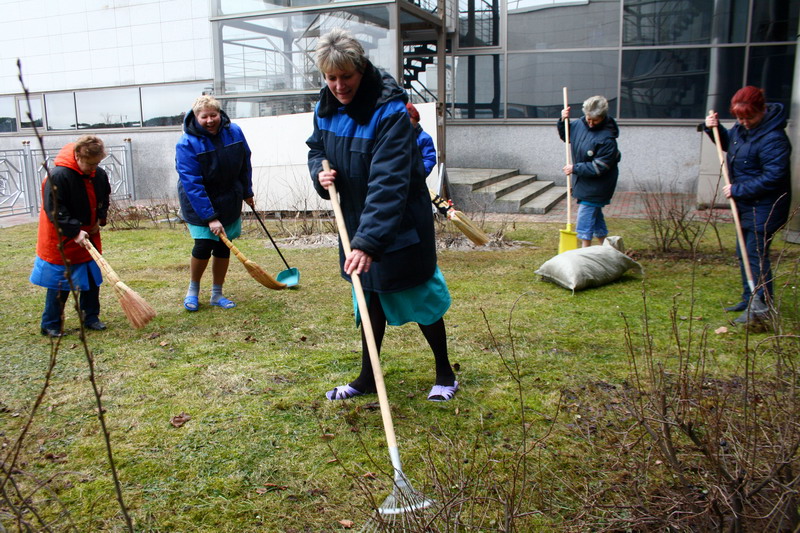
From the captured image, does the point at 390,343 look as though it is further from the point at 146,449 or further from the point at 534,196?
the point at 534,196

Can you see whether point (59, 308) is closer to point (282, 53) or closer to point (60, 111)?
point (282, 53)

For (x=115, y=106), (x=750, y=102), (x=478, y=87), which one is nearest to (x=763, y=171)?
(x=750, y=102)

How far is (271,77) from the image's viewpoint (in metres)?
12.1

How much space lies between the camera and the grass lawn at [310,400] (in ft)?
8.73

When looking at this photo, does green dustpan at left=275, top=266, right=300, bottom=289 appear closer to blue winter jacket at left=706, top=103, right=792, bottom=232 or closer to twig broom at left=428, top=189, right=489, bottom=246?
twig broom at left=428, top=189, right=489, bottom=246

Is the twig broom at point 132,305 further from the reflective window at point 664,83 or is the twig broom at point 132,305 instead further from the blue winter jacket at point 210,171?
the reflective window at point 664,83

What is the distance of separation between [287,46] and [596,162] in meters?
7.36

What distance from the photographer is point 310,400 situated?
12.2 ft

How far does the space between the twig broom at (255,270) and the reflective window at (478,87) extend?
1059 cm

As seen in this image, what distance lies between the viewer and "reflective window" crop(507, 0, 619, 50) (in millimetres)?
14363

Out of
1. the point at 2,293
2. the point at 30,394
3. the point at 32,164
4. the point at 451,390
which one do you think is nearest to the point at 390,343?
the point at 451,390

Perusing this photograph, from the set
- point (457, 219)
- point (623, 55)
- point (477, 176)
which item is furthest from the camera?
point (623, 55)

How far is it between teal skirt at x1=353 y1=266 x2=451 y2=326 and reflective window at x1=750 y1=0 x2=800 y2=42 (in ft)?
42.7

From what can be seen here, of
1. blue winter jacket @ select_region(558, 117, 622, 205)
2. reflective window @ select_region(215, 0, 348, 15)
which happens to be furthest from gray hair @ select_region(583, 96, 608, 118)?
reflective window @ select_region(215, 0, 348, 15)
